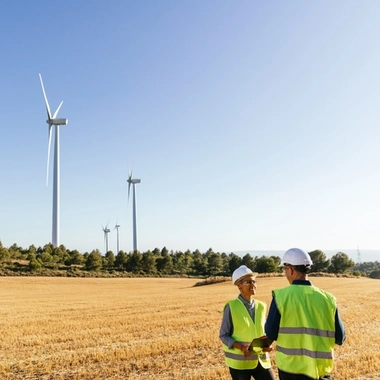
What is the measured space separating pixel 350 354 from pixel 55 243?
9256 centimetres

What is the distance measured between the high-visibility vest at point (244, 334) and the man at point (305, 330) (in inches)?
33.6

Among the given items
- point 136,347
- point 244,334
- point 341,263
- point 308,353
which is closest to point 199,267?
point 341,263

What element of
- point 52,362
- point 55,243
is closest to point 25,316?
point 52,362

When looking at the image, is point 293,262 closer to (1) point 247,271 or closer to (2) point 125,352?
(1) point 247,271

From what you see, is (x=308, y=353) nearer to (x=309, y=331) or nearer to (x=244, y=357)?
(x=309, y=331)

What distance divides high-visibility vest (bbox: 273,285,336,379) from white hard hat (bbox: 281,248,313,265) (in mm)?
294

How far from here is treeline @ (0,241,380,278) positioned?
285 feet

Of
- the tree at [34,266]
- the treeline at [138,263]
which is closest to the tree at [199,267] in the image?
the treeline at [138,263]

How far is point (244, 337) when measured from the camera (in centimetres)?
523

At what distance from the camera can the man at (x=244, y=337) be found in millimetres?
5164

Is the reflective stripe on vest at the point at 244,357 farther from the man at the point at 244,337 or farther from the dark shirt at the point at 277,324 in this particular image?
the dark shirt at the point at 277,324

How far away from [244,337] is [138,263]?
96.8 metres

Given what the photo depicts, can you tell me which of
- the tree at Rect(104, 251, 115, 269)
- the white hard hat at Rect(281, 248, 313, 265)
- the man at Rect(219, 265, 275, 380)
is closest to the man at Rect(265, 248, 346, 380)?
the white hard hat at Rect(281, 248, 313, 265)

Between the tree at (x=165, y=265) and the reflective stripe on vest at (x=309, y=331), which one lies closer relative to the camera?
the reflective stripe on vest at (x=309, y=331)
